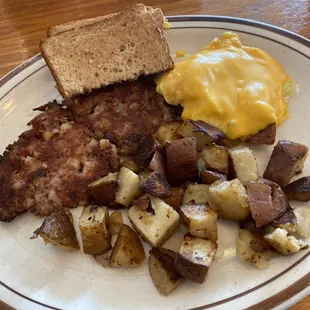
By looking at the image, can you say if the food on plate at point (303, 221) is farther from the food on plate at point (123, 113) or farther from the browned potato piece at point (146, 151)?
the food on plate at point (123, 113)

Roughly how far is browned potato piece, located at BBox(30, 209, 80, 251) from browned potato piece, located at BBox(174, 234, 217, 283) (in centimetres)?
48

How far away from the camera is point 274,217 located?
5.19 feet

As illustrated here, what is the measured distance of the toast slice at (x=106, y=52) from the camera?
234cm

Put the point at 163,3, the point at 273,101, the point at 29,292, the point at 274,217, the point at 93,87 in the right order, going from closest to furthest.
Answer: the point at 274,217, the point at 29,292, the point at 273,101, the point at 93,87, the point at 163,3

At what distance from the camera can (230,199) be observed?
1.65m

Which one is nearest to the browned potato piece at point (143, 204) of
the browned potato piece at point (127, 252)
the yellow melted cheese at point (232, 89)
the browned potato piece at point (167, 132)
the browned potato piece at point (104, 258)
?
the browned potato piece at point (127, 252)

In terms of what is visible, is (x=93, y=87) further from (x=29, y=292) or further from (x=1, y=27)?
(x=1, y=27)

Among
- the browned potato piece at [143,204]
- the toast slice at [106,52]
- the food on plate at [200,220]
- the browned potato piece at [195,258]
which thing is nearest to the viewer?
the browned potato piece at [195,258]

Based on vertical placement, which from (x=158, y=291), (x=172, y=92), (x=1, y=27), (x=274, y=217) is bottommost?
(x=158, y=291)

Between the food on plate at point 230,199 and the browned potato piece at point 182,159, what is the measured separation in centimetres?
15

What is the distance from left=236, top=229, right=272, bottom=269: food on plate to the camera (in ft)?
5.22

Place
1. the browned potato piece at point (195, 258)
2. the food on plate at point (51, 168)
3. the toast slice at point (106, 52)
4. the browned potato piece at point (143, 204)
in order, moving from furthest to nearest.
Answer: the toast slice at point (106, 52), the food on plate at point (51, 168), the browned potato piece at point (143, 204), the browned potato piece at point (195, 258)

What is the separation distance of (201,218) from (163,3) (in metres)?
1.96

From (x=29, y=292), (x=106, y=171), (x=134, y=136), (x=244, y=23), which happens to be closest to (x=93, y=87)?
(x=134, y=136)
